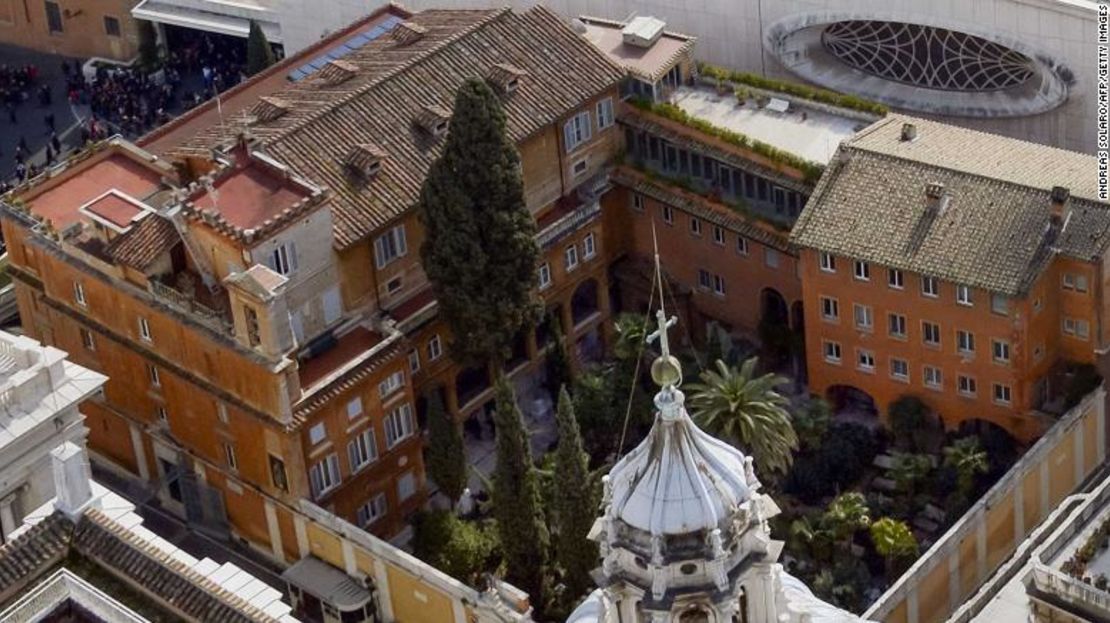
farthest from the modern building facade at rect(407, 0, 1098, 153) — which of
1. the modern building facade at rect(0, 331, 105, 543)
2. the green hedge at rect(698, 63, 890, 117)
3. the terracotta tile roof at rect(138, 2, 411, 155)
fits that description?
the modern building facade at rect(0, 331, 105, 543)

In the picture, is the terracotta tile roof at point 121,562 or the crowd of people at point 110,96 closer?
the terracotta tile roof at point 121,562

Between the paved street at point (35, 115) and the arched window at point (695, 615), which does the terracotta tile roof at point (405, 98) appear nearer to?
the paved street at point (35, 115)

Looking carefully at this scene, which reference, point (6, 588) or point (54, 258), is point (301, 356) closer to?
point (54, 258)

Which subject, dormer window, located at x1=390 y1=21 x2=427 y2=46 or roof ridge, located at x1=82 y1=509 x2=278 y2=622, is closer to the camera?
roof ridge, located at x1=82 y1=509 x2=278 y2=622

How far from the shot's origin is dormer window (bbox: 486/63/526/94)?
119375mm

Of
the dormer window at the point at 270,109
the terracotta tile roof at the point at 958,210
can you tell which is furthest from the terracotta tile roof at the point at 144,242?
the terracotta tile roof at the point at 958,210

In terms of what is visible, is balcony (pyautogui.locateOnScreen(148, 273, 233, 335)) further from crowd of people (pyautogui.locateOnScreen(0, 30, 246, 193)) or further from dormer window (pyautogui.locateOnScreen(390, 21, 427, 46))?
crowd of people (pyautogui.locateOnScreen(0, 30, 246, 193))

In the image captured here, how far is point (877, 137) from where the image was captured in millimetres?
116438

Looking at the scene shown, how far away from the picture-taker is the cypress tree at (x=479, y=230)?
109875 mm

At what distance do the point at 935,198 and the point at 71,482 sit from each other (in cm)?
3798

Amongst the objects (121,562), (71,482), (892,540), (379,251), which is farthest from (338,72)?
(121,562)

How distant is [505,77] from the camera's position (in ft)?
392

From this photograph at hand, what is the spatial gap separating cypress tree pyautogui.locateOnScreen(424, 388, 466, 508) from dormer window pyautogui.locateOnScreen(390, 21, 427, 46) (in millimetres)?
17647

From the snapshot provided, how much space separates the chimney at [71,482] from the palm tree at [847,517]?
30922 millimetres
